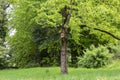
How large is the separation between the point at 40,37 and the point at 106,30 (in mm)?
14039

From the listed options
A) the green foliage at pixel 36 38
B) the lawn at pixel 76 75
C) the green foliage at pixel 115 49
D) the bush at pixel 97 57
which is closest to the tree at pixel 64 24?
the green foliage at pixel 36 38

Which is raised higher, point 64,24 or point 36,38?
point 64,24

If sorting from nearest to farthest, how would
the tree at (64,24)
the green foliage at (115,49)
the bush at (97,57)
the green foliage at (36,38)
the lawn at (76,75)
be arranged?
the lawn at (76,75) → the tree at (64,24) → the bush at (97,57) → the green foliage at (36,38) → the green foliage at (115,49)

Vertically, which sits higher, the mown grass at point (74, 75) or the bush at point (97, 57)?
the mown grass at point (74, 75)

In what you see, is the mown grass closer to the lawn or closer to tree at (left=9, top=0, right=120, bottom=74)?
the lawn

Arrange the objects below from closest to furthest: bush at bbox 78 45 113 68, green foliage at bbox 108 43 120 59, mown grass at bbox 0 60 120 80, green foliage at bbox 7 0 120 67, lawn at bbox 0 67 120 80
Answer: lawn at bbox 0 67 120 80 → mown grass at bbox 0 60 120 80 → bush at bbox 78 45 113 68 → green foliage at bbox 7 0 120 67 → green foliage at bbox 108 43 120 59

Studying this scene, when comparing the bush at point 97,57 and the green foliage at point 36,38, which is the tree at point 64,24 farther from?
the bush at point 97,57

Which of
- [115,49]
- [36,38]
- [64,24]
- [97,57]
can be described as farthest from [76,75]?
[115,49]

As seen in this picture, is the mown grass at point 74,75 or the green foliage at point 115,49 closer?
the mown grass at point 74,75

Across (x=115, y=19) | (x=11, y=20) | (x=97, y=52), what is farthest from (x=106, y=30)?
(x=11, y=20)

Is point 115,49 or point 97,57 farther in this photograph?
point 115,49

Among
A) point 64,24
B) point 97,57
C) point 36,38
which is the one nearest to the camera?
point 64,24

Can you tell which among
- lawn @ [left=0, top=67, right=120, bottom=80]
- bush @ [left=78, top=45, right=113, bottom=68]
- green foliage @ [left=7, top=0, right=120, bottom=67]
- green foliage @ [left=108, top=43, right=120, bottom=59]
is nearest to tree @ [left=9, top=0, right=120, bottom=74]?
green foliage @ [left=7, top=0, right=120, bottom=67]

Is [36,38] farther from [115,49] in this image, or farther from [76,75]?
[76,75]
